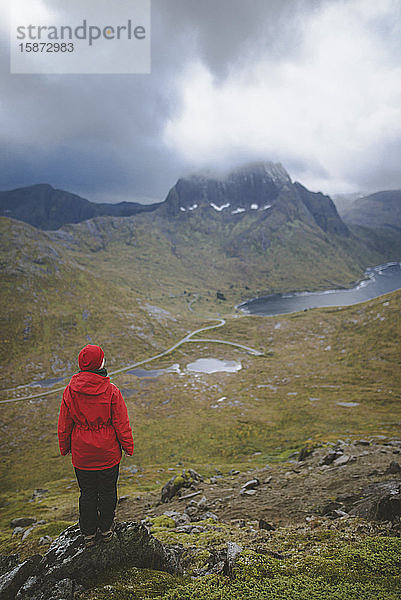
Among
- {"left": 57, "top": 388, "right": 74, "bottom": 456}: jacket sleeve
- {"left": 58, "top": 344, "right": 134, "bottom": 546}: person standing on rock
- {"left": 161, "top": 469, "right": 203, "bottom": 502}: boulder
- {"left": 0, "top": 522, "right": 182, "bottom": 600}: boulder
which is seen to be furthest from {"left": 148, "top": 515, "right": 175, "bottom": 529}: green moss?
{"left": 57, "top": 388, "right": 74, "bottom": 456}: jacket sleeve

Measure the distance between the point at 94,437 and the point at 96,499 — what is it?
1.67m

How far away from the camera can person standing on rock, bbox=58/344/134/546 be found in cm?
655

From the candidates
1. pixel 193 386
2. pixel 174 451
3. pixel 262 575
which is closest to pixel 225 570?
pixel 262 575

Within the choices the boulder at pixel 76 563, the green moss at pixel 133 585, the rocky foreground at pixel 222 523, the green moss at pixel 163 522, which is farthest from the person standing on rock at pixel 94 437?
the green moss at pixel 163 522

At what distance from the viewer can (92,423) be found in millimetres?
6586

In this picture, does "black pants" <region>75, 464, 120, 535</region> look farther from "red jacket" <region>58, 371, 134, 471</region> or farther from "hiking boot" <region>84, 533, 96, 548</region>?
"red jacket" <region>58, 371, 134, 471</region>

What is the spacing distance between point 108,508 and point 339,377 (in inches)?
2914

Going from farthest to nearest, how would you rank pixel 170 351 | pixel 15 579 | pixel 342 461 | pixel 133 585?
1. pixel 170 351
2. pixel 342 461
3. pixel 15 579
4. pixel 133 585

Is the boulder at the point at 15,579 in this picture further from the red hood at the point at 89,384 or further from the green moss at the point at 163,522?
the green moss at the point at 163,522

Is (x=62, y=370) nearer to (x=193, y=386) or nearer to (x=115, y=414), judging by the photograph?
(x=193, y=386)

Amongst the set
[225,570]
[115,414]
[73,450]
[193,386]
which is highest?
[115,414]

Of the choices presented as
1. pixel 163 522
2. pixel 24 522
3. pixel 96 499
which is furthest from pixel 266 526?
pixel 24 522

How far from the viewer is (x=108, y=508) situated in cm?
681

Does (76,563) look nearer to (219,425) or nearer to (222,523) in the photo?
(222,523)
